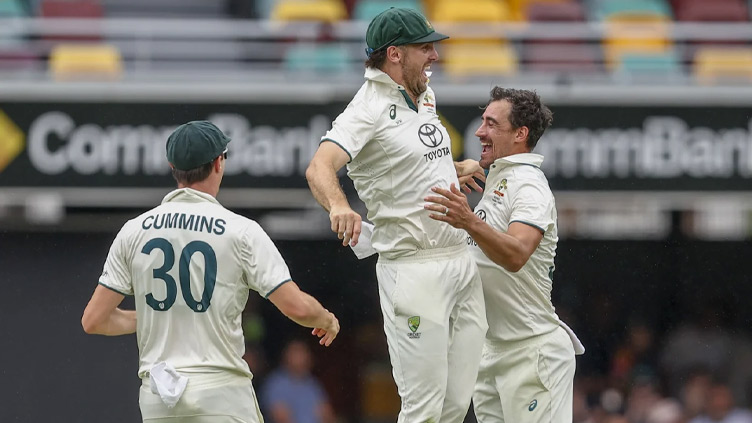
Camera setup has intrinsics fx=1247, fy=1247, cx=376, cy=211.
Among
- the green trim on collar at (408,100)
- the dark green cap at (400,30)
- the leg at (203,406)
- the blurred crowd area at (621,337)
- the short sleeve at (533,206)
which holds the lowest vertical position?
the blurred crowd area at (621,337)

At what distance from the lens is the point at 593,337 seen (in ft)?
36.9

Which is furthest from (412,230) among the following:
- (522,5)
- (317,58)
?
(522,5)

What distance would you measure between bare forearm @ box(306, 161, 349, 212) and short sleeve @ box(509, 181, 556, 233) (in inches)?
34.9

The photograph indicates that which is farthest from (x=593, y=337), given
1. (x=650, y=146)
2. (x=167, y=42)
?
(x=167, y=42)

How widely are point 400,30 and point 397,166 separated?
56 centimetres

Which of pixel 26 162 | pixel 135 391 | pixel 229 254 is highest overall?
pixel 229 254

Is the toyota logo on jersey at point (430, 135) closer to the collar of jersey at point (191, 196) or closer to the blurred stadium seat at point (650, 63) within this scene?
the collar of jersey at point (191, 196)

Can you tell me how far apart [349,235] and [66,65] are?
251 inches

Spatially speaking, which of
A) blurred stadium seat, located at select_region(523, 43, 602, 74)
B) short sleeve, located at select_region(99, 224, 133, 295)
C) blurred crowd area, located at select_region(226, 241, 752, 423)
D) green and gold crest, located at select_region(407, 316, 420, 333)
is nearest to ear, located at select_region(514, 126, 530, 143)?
green and gold crest, located at select_region(407, 316, 420, 333)

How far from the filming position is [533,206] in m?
5.29

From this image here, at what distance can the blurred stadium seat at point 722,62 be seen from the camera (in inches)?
400

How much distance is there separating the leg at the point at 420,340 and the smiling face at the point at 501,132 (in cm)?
74

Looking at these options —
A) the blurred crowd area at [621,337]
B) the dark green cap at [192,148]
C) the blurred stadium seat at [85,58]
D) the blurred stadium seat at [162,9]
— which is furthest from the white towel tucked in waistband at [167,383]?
the blurred stadium seat at [162,9]

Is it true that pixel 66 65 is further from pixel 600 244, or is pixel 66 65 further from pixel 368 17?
pixel 600 244
